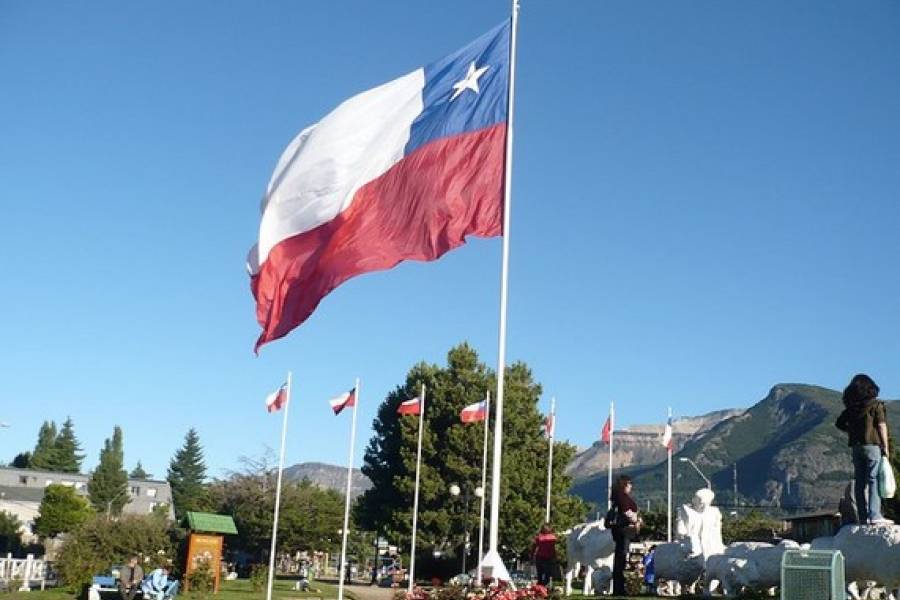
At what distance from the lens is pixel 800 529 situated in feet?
262

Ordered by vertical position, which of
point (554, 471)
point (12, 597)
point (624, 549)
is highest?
point (554, 471)

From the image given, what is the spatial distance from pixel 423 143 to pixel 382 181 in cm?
85

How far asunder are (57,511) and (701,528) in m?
93.8

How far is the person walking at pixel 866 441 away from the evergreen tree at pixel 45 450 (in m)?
162

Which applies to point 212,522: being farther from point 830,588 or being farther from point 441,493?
point 830,588

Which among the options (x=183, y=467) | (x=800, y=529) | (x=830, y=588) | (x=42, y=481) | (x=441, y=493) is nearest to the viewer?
(x=830, y=588)

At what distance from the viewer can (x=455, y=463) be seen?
60.4 meters

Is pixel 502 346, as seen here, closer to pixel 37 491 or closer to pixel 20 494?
pixel 20 494

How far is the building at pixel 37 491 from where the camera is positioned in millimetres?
111188

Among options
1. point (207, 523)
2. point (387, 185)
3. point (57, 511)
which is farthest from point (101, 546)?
point (57, 511)

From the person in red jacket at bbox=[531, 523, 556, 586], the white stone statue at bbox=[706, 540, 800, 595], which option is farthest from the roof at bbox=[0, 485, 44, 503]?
the white stone statue at bbox=[706, 540, 800, 595]

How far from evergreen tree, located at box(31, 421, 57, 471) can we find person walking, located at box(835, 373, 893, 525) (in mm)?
161996

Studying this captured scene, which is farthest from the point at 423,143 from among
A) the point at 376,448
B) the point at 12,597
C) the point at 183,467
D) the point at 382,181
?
the point at 183,467

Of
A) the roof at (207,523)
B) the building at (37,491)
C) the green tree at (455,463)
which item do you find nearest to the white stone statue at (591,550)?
the roof at (207,523)
